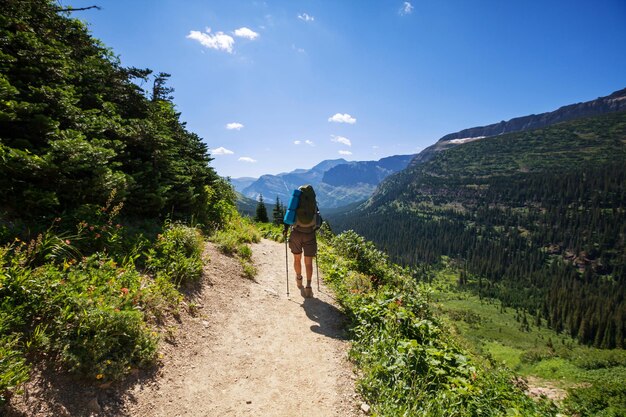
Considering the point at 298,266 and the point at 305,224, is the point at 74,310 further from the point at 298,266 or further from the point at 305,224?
the point at 298,266

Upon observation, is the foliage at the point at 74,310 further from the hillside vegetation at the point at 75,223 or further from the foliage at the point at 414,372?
the foliage at the point at 414,372

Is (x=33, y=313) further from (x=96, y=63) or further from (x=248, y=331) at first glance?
(x=96, y=63)

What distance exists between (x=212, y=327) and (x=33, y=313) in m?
2.98

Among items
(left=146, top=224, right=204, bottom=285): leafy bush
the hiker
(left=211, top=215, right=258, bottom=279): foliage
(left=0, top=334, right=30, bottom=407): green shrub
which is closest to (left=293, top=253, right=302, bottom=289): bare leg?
the hiker

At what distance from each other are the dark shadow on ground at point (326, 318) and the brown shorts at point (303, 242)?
1355 mm

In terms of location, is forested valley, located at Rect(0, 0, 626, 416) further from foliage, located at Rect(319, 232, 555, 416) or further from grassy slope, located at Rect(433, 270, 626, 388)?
grassy slope, located at Rect(433, 270, 626, 388)

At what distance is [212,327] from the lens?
245 inches

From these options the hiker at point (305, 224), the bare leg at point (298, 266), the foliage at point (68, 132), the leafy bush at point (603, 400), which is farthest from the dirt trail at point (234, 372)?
the leafy bush at point (603, 400)

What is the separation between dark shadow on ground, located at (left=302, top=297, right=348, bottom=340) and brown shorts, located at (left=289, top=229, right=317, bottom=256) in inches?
53.4

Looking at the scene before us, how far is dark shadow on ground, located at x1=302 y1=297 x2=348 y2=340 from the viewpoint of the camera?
6584 mm

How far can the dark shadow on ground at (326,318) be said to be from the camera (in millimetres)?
6584

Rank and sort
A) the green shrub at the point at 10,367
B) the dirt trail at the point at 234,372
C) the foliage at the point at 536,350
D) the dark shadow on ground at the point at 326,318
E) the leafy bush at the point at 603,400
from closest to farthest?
1. the green shrub at the point at 10,367
2. the dirt trail at the point at 234,372
3. the dark shadow on ground at the point at 326,318
4. the leafy bush at the point at 603,400
5. the foliage at the point at 536,350

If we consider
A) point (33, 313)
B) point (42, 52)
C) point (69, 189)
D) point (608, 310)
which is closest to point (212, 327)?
point (33, 313)

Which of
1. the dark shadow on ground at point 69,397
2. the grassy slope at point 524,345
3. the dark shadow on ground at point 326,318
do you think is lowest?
the grassy slope at point 524,345
